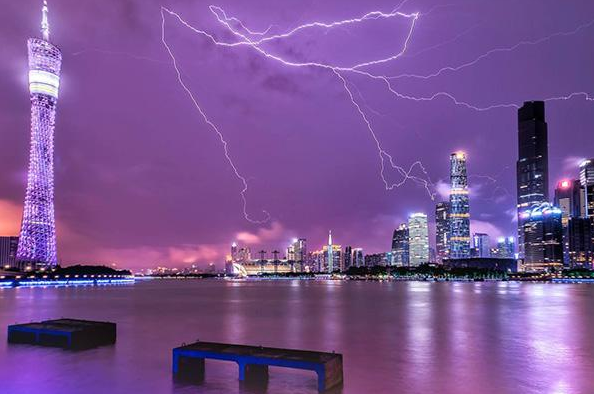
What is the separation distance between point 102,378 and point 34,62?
442 ft

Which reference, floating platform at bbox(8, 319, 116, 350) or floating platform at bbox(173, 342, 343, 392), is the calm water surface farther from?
floating platform at bbox(8, 319, 116, 350)

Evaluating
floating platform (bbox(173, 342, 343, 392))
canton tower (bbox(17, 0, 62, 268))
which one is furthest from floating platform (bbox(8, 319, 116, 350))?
canton tower (bbox(17, 0, 62, 268))

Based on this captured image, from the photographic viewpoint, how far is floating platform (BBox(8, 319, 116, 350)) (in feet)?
70.9

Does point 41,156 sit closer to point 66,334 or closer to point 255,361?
point 66,334

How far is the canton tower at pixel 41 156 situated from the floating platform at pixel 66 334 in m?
109

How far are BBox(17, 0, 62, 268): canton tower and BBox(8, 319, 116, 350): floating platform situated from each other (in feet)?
359

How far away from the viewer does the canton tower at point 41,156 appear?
122750 mm

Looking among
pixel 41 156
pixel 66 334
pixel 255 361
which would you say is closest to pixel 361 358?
pixel 255 361

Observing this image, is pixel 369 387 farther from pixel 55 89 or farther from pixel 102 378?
pixel 55 89

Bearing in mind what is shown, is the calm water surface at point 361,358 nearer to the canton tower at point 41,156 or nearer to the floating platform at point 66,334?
the floating platform at point 66,334

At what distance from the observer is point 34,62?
5207 inches

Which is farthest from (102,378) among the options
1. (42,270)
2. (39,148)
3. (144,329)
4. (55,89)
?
(42,270)

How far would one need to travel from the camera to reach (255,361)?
1526 centimetres

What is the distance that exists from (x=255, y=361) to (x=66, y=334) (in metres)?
10.2
